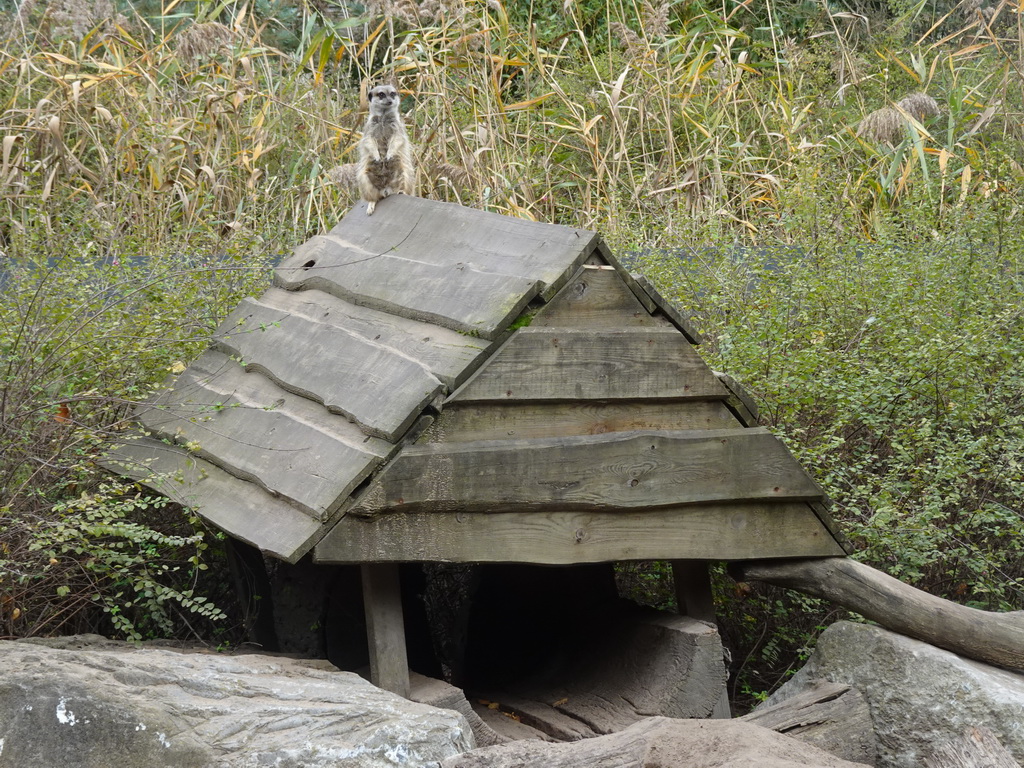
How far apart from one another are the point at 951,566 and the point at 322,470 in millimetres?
3184

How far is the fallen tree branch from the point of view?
4113mm

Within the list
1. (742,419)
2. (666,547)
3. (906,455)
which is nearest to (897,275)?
(906,455)

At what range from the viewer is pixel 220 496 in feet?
12.7

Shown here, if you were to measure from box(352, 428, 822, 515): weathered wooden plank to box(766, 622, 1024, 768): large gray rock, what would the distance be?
0.60 meters

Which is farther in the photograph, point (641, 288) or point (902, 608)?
point (902, 608)

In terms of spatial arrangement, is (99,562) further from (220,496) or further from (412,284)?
(412,284)

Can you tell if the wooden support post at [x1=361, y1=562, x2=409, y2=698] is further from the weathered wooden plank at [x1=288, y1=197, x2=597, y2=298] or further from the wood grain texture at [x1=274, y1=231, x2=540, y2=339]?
the weathered wooden plank at [x1=288, y1=197, x2=597, y2=298]

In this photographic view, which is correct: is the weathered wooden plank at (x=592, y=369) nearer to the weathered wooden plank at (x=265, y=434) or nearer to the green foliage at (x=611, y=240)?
the weathered wooden plank at (x=265, y=434)

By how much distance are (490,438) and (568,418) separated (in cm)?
31

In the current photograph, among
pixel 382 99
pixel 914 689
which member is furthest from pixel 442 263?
pixel 382 99

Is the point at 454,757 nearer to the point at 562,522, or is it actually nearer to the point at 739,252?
the point at 562,522

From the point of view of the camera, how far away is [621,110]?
30.1 feet

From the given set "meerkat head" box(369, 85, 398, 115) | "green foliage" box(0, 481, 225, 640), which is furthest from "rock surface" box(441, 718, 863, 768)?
"meerkat head" box(369, 85, 398, 115)

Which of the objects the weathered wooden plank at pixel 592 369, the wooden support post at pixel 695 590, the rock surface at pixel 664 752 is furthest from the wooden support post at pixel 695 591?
the rock surface at pixel 664 752
